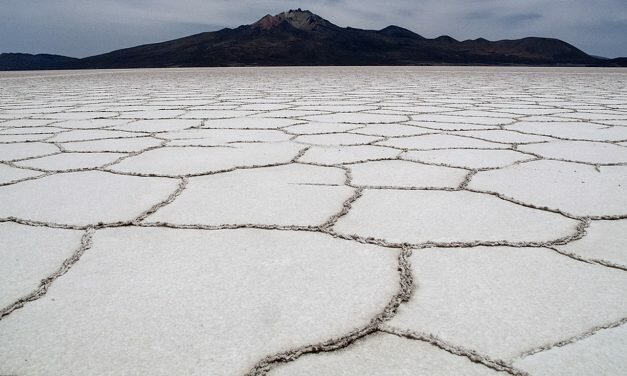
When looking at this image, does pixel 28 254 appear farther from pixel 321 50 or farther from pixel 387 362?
pixel 321 50

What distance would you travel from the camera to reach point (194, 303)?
1.94 ft

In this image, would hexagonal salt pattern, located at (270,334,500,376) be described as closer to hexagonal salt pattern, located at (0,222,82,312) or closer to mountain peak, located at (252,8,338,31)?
hexagonal salt pattern, located at (0,222,82,312)

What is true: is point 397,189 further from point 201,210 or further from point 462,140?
point 462,140

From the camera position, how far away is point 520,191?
3.43ft

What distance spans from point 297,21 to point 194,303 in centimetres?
5679

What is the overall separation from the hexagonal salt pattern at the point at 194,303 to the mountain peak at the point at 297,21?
53.2 meters

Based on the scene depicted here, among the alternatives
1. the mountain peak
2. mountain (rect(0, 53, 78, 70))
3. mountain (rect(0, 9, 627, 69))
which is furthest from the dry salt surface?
the mountain peak

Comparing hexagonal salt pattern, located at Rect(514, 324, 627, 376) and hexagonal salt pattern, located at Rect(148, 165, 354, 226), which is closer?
hexagonal salt pattern, located at Rect(514, 324, 627, 376)

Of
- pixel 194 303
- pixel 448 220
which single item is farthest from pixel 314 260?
pixel 448 220

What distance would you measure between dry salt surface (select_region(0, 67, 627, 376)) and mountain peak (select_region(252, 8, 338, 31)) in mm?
52624

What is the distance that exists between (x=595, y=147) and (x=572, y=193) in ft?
2.13

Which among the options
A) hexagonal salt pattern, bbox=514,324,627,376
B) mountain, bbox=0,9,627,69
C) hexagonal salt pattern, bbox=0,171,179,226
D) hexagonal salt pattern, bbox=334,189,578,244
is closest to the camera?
hexagonal salt pattern, bbox=514,324,627,376

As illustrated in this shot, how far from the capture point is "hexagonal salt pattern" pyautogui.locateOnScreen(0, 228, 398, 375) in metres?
0.49

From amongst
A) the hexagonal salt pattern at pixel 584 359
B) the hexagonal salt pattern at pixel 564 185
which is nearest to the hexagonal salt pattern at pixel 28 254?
the hexagonal salt pattern at pixel 584 359
